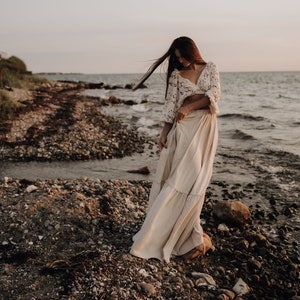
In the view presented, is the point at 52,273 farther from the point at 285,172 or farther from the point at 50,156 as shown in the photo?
the point at 285,172

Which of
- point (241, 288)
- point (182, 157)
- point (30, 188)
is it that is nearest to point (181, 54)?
point (182, 157)

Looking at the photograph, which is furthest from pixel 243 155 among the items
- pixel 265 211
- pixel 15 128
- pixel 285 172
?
pixel 15 128

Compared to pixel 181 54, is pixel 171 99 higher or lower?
lower

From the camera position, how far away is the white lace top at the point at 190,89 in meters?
5.09

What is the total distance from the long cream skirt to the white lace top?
0.64 ft

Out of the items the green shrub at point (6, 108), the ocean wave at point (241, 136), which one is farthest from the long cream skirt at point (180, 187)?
the ocean wave at point (241, 136)

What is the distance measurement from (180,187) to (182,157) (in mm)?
404

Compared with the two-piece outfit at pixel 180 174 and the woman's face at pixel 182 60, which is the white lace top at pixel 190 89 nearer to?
the two-piece outfit at pixel 180 174

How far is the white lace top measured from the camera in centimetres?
509

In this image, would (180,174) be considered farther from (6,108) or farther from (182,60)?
(6,108)

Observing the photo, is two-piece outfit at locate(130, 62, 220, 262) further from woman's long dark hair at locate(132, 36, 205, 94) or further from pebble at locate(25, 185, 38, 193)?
pebble at locate(25, 185, 38, 193)

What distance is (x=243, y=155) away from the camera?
1386 cm

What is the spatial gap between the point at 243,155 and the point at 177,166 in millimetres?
9135

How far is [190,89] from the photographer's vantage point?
5180 millimetres
